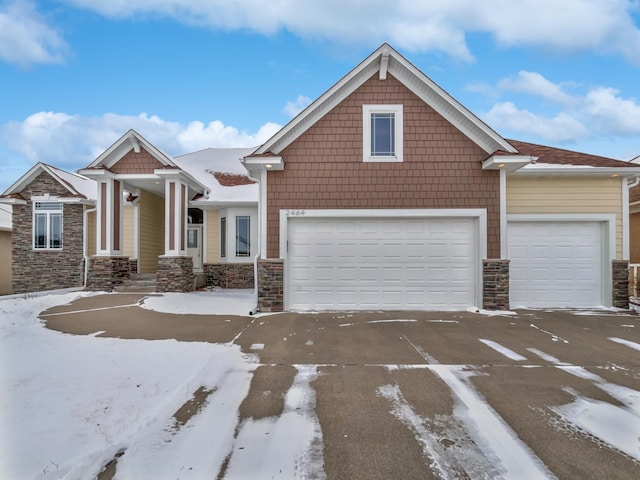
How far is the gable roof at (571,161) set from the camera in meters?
9.05

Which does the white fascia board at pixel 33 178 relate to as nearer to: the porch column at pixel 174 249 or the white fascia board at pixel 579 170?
the porch column at pixel 174 249

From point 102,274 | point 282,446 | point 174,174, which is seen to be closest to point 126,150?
point 174,174

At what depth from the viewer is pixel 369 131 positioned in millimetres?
8680

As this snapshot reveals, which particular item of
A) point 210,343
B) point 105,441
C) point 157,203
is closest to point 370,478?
point 105,441

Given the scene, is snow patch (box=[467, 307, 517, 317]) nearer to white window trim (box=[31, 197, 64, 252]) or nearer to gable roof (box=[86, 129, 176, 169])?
gable roof (box=[86, 129, 176, 169])

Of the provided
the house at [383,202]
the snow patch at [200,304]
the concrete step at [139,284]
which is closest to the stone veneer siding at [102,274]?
the concrete step at [139,284]

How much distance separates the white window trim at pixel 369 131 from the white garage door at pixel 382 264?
61.0 inches

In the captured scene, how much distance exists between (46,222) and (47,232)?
43 cm

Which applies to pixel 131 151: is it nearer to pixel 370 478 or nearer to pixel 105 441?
pixel 105 441

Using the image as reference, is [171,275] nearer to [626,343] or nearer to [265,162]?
[265,162]

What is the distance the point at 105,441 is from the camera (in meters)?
2.65

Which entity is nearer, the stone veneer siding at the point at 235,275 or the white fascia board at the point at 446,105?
the white fascia board at the point at 446,105

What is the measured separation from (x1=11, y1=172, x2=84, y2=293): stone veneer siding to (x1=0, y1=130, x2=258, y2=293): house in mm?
37

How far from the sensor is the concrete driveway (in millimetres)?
2525
